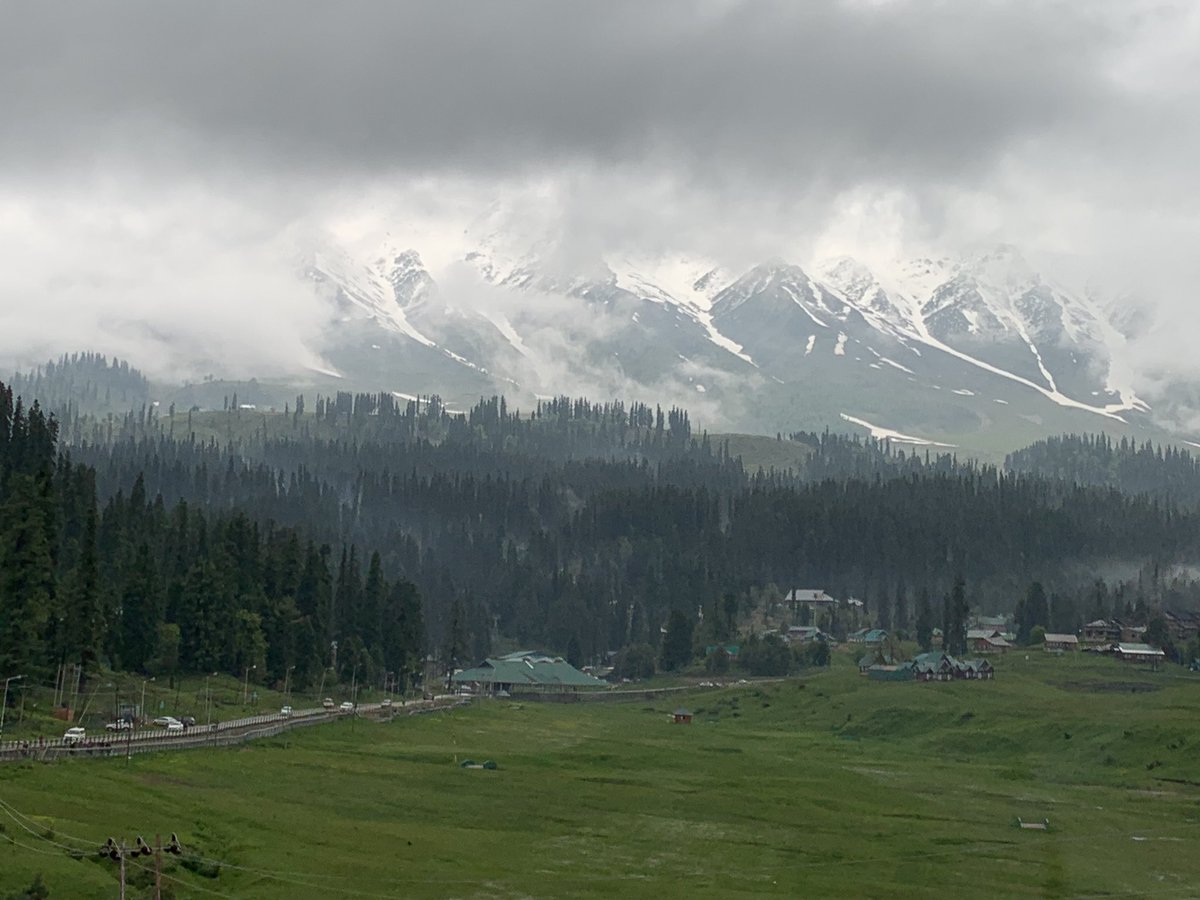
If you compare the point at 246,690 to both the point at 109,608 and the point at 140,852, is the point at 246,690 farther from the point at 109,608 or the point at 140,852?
the point at 140,852

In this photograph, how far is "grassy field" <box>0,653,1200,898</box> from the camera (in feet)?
293

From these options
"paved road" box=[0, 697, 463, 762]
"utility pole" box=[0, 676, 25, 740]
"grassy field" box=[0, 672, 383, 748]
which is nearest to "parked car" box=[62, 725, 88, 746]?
"paved road" box=[0, 697, 463, 762]

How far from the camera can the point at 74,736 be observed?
120 meters

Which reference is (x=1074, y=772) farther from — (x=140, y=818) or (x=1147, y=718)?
(x=140, y=818)

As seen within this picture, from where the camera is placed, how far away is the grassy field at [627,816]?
89.3 metres

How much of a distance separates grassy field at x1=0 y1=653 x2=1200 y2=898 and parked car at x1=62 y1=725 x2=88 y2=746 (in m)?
5.66

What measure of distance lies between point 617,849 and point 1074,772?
67.8m

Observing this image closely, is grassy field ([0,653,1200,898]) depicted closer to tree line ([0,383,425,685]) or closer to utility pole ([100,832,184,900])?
utility pole ([100,832,184,900])

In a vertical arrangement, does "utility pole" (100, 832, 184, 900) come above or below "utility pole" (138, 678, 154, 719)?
below

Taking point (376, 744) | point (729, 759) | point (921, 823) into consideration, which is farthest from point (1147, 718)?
point (376, 744)

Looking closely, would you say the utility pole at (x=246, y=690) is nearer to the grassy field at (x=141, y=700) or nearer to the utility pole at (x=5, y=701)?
the grassy field at (x=141, y=700)

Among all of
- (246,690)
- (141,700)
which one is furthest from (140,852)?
(246,690)

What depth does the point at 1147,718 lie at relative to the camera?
174125 mm

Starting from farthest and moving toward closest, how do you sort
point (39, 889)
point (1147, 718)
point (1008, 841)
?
point (1147, 718)
point (1008, 841)
point (39, 889)
